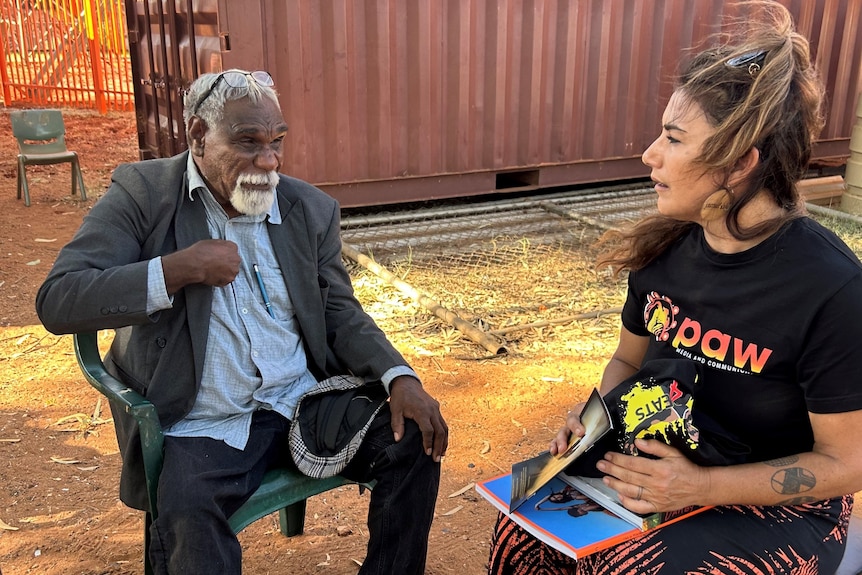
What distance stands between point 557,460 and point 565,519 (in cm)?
14

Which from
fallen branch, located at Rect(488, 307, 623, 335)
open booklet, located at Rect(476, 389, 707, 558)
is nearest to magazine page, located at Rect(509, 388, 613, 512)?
open booklet, located at Rect(476, 389, 707, 558)

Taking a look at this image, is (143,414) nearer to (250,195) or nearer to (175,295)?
(175,295)

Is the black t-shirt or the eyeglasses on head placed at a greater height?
the eyeglasses on head

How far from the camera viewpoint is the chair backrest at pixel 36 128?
26.9 ft

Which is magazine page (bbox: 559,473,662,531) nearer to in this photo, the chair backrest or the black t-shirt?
the black t-shirt

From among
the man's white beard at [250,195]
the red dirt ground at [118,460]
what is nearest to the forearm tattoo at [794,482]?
the red dirt ground at [118,460]

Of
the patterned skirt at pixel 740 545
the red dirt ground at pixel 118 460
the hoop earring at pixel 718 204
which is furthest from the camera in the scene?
the red dirt ground at pixel 118 460

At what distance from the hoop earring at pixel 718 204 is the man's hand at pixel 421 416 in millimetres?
969

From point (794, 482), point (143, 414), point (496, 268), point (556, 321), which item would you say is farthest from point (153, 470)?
point (496, 268)

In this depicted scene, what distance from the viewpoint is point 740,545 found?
1712mm

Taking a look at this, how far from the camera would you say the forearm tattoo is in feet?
5.70

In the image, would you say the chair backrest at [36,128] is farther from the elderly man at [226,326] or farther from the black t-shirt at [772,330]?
the black t-shirt at [772,330]

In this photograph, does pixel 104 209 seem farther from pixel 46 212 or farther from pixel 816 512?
pixel 46 212

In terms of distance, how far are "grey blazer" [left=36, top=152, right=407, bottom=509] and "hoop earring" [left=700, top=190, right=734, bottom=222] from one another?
1.06 m
